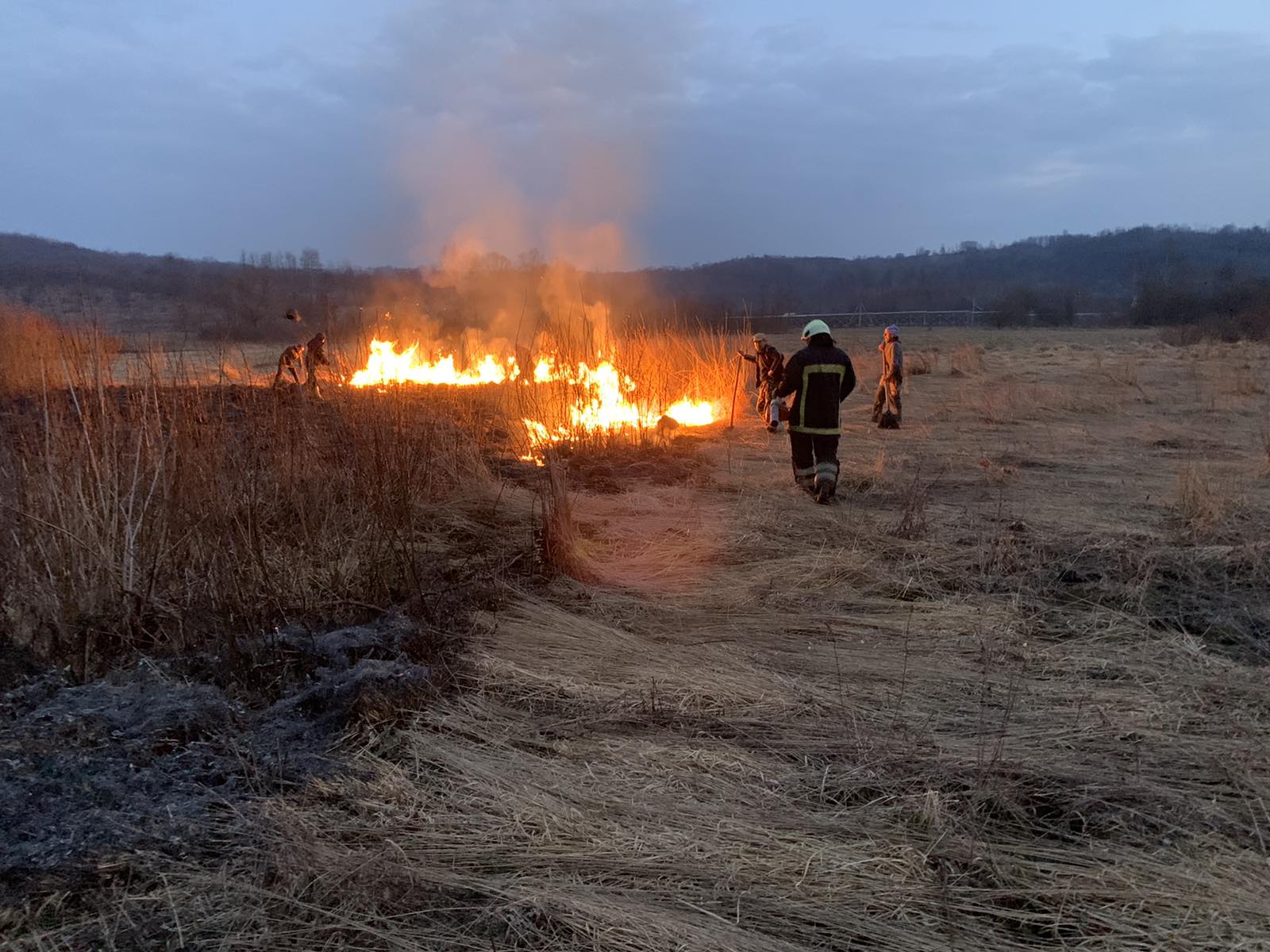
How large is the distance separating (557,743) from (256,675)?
4.75 feet

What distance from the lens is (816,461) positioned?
8.20 meters

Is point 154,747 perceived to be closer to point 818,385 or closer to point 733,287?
point 818,385

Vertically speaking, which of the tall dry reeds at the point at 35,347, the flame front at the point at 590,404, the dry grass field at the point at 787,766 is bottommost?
the dry grass field at the point at 787,766

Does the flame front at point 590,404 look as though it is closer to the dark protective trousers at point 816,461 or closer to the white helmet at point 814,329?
the dark protective trousers at point 816,461

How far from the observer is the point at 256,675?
379 centimetres

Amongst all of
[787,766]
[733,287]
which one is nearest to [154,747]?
[787,766]

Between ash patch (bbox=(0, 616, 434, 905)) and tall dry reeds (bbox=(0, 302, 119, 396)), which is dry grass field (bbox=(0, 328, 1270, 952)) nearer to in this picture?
ash patch (bbox=(0, 616, 434, 905))

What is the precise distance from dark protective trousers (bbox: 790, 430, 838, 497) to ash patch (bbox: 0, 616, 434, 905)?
5.07m

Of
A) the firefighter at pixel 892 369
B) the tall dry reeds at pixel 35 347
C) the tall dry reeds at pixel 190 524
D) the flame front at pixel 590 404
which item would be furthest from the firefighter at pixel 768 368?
the tall dry reeds at pixel 35 347

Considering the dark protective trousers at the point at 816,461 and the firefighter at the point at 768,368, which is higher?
the firefighter at the point at 768,368

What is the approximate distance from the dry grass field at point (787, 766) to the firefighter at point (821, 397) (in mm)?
1178

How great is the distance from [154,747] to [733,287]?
229 ft

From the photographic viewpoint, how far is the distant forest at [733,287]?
331 inches

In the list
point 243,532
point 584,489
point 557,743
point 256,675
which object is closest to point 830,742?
point 557,743
